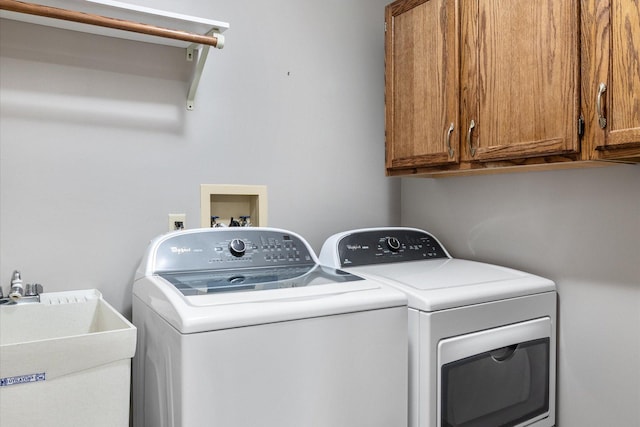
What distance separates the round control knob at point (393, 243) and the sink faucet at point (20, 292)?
4.28ft

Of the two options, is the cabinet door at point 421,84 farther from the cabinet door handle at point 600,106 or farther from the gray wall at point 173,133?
the cabinet door handle at point 600,106

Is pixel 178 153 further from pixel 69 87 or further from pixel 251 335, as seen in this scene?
pixel 251 335

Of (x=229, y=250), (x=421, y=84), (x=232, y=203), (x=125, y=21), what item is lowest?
(x=229, y=250)

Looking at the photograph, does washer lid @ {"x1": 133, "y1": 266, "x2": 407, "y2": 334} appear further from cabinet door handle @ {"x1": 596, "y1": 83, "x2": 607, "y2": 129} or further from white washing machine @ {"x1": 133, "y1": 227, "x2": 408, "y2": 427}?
cabinet door handle @ {"x1": 596, "y1": 83, "x2": 607, "y2": 129}

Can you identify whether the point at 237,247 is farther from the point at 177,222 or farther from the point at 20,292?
the point at 20,292

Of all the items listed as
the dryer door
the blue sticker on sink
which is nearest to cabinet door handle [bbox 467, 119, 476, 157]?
the dryer door

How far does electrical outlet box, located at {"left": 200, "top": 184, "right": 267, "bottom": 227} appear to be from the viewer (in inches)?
69.9

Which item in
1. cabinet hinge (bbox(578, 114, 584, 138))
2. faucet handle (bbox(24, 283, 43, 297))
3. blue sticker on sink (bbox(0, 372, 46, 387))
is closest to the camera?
blue sticker on sink (bbox(0, 372, 46, 387))

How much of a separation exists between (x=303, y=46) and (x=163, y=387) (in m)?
1.55

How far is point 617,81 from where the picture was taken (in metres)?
1.20

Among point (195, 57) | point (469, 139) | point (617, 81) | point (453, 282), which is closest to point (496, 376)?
point (453, 282)

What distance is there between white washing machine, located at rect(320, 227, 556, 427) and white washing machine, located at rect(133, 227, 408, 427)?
3.6 inches

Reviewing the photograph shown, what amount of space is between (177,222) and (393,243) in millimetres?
903

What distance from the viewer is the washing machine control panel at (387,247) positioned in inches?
71.1
